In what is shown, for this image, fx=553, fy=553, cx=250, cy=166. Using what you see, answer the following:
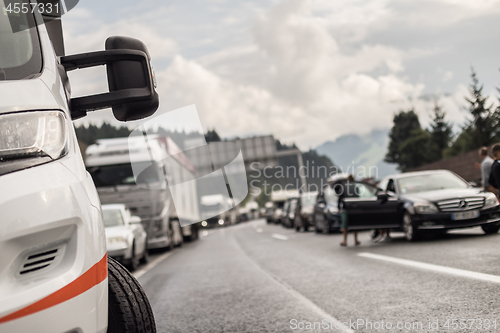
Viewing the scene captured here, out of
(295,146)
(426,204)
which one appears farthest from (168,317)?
(295,146)

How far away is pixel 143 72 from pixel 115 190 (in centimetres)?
1375

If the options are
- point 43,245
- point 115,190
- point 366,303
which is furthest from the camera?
point 115,190

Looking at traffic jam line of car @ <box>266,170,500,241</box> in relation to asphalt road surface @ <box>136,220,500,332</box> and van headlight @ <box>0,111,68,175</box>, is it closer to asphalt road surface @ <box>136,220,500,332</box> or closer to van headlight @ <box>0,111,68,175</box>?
asphalt road surface @ <box>136,220,500,332</box>

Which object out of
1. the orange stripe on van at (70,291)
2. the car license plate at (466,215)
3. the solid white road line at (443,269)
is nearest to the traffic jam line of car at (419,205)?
the car license plate at (466,215)

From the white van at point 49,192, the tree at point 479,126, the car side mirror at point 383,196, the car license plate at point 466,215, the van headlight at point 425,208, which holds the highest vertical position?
the tree at point 479,126

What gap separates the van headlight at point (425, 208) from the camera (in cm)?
1081

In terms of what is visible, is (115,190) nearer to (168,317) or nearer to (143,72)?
(168,317)

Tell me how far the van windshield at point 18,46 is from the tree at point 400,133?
81631 millimetres

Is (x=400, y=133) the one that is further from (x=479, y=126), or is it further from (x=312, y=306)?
(x=312, y=306)

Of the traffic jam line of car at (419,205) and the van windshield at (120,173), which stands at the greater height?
the van windshield at (120,173)

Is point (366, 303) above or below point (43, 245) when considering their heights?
below

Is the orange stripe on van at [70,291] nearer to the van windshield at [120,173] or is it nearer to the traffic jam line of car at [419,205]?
the traffic jam line of car at [419,205]

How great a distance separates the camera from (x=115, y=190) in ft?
52.6

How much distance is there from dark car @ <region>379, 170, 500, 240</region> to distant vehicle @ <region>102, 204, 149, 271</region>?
5806 mm
